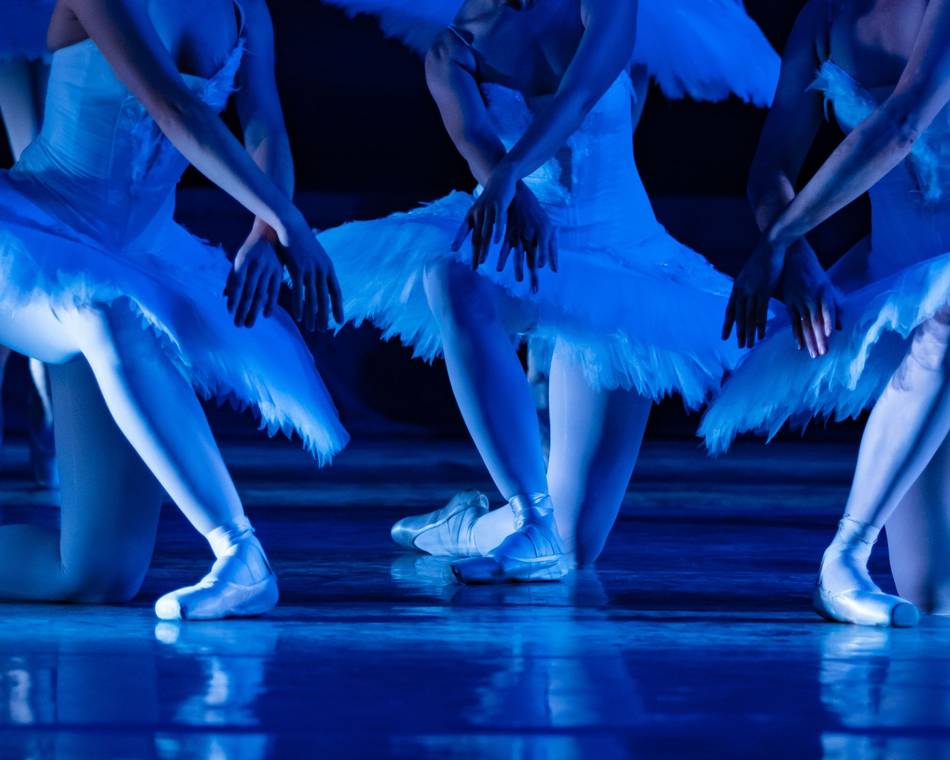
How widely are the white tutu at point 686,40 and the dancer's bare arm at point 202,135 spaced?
1020mm

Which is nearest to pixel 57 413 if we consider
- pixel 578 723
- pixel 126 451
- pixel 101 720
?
pixel 126 451

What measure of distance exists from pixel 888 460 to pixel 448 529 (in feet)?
3.33

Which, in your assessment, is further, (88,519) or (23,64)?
(23,64)

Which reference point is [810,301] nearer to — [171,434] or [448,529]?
[171,434]

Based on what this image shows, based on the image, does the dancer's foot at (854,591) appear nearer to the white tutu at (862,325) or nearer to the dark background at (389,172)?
the white tutu at (862,325)

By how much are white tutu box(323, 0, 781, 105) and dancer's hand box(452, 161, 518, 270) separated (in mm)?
748

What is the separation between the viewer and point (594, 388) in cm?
278

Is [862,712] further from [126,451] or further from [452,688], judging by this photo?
[126,451]

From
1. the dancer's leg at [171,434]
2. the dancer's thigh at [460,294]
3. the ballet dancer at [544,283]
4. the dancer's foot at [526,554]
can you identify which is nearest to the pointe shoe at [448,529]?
the ballet dancer at [544,283]

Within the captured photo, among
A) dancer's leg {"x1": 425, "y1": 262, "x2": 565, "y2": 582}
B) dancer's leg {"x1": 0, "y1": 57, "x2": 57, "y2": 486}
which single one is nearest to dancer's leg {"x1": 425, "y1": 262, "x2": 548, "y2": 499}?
dancer's leg {"x1": 425, "y1": 262, "x2": 565, "y2": 582}

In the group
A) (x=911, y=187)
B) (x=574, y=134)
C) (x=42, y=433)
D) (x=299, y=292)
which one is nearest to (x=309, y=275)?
(x=299, y=292)

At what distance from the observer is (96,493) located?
2.27 metres

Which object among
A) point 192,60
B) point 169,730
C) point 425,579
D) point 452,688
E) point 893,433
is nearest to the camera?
point 169,730

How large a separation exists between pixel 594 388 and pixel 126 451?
2.70 ft
